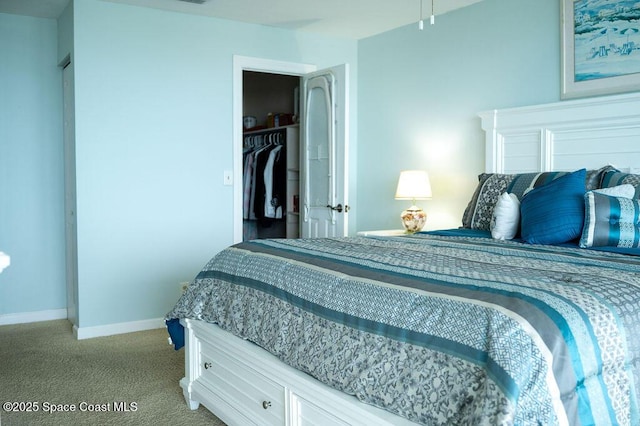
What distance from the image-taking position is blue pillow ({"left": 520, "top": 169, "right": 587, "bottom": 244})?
2.68 m

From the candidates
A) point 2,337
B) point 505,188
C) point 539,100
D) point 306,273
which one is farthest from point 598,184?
point 2,337

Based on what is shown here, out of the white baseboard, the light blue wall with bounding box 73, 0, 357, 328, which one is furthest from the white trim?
the white baseboard

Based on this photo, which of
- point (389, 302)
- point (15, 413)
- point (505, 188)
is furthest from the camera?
point (505, 188)

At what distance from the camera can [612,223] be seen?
99.8 inches

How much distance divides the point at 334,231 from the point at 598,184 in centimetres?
209

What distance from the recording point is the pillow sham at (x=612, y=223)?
251cm

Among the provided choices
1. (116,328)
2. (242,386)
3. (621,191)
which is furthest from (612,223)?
(116,328)

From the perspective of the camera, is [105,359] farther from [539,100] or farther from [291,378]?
[539,100]

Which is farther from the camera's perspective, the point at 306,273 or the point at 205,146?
the point at 205,146

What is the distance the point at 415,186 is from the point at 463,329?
9.47ft

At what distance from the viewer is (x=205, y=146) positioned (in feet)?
14.9

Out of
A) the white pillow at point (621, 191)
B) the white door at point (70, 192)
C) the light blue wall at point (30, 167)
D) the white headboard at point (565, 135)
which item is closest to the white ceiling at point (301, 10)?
the light blue wall at point (30, 167)

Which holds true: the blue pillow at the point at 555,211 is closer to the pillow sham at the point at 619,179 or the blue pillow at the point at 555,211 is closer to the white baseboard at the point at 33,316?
the pillow sham at the point at 619,179

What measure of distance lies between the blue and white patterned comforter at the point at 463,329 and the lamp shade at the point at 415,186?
193 cm
